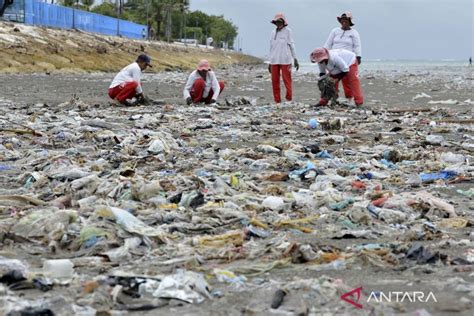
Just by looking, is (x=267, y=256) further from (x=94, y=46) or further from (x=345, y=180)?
(x=94, y=46)

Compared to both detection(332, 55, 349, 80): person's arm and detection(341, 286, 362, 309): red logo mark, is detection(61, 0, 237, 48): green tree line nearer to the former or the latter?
detection(332, 55, 349, 80): person's arm

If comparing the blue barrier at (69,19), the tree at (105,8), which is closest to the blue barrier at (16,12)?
the blue barrier at (69,19)

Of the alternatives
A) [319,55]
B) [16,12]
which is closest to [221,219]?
[319,55]

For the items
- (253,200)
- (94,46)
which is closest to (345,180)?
(253,200)

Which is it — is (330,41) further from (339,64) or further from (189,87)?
(189,87)

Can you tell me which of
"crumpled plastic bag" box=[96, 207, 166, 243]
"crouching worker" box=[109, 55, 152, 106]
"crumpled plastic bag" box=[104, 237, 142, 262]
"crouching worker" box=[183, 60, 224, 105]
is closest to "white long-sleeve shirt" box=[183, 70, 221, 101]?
"crouching worker" box=[183, 60, 224, 105]

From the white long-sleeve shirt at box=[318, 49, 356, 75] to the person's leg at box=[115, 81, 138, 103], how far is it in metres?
3.21

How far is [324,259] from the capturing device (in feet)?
9.99

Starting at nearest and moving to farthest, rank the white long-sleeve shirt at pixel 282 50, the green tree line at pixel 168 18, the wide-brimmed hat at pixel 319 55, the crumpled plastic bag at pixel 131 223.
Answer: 1. the crumpled plastic bag at pixel 131 223
2. the wide-brimmed hat at pixel 319 55
3. the white long-sleeve shirt at pixel 282 50
4. the green tree line at pixel 168 18

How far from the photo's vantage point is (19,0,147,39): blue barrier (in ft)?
140

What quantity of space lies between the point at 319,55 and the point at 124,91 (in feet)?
11.1

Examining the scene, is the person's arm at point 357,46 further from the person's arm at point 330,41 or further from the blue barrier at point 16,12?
the blue barrier at point 16,12

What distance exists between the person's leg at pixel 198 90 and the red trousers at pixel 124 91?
3.33ft

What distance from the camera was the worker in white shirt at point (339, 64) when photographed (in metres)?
10.9
